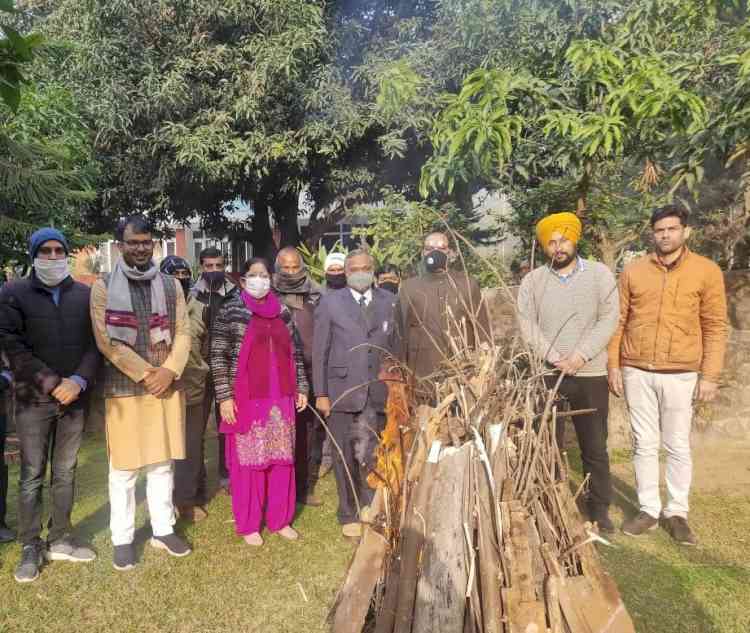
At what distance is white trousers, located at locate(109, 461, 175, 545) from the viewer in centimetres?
386

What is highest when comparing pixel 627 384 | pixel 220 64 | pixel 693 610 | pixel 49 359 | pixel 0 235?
pixel 220 64

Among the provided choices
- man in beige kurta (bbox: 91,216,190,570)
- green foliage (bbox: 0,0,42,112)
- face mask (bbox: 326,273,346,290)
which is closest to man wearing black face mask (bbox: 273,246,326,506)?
face mask (bbox: 326,273,346,290)

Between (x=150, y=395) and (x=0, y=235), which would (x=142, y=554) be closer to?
(x=150, y=395)

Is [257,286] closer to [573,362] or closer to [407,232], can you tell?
[573,362]

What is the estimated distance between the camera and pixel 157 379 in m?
3.82

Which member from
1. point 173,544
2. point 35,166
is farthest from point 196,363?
point 35,166

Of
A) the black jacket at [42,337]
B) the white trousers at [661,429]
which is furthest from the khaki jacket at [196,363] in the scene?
the white trousers at [661,429]

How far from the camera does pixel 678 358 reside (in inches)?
159

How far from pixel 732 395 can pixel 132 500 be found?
220 inches

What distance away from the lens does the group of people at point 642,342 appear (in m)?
4.03

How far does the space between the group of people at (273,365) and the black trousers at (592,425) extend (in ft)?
0.04

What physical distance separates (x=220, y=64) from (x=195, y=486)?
816 cm

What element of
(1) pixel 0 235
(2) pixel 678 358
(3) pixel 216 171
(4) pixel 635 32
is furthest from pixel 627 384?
(3) pixel 216 171

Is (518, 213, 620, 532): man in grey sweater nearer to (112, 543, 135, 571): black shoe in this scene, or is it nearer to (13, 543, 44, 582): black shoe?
(112, 543, 135, 571): black shoe
